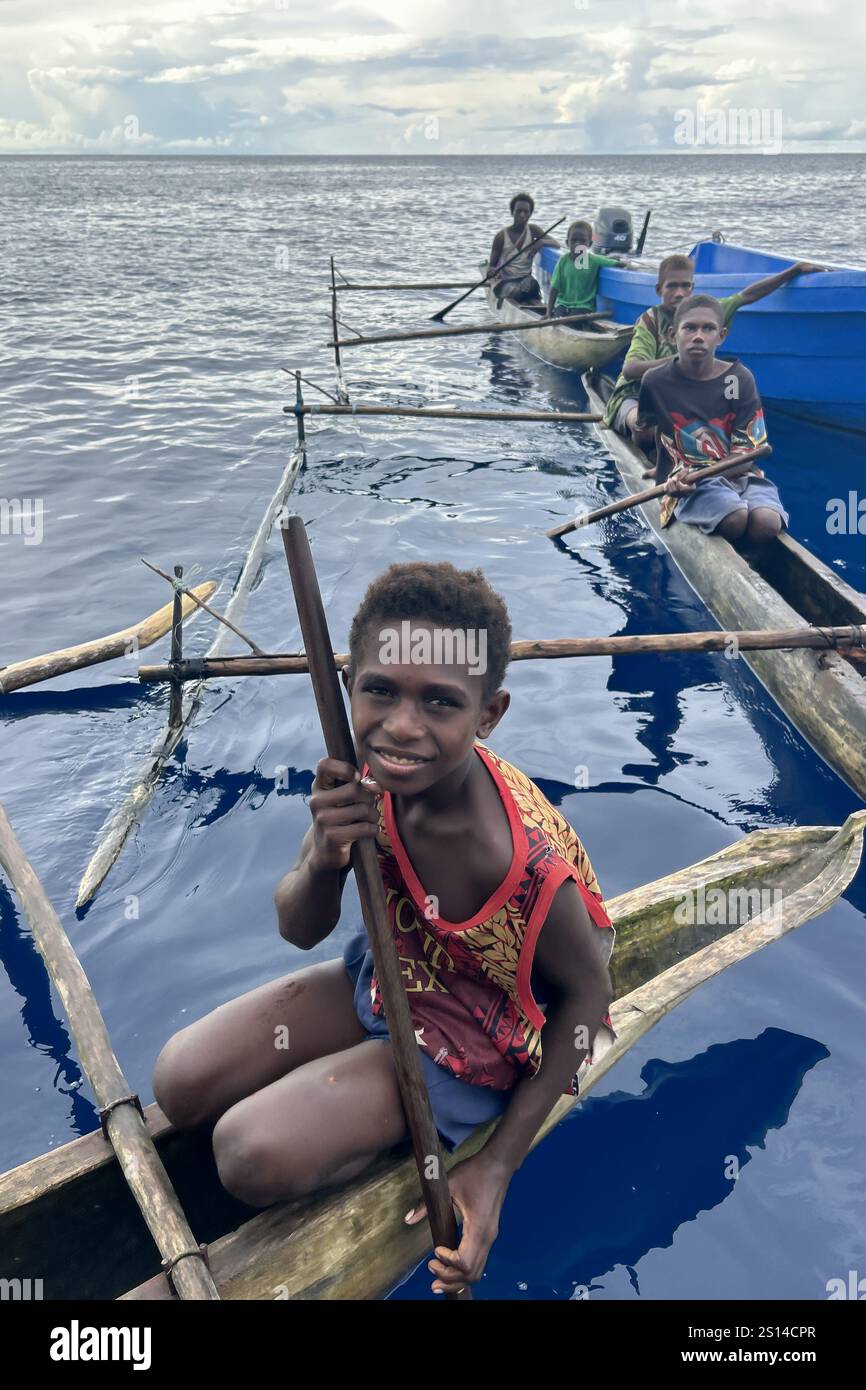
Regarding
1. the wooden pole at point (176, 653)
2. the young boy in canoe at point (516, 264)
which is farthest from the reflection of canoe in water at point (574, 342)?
the wooden pole at point (176, 653)

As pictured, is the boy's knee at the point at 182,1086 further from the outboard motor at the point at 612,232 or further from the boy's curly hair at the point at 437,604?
the outboard motor at the point at 612,232

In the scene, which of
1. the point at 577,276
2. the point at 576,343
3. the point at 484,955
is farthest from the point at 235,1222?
the point at 577,276

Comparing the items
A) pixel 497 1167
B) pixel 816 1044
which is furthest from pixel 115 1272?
pixel 816 1044

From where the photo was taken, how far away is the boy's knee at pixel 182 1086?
232 centimetres

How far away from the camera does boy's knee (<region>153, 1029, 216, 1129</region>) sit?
2318mm

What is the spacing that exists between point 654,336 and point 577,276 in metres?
→ 5.28

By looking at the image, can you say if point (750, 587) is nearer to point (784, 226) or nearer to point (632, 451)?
point (632, 451)

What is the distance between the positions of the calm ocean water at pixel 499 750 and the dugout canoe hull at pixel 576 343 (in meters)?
0.38

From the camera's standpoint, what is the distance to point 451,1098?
2.27 metres

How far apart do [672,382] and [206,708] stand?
366cm

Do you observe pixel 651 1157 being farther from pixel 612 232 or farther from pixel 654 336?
pixel 612 232

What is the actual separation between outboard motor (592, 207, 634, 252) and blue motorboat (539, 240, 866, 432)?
14.9 ft
